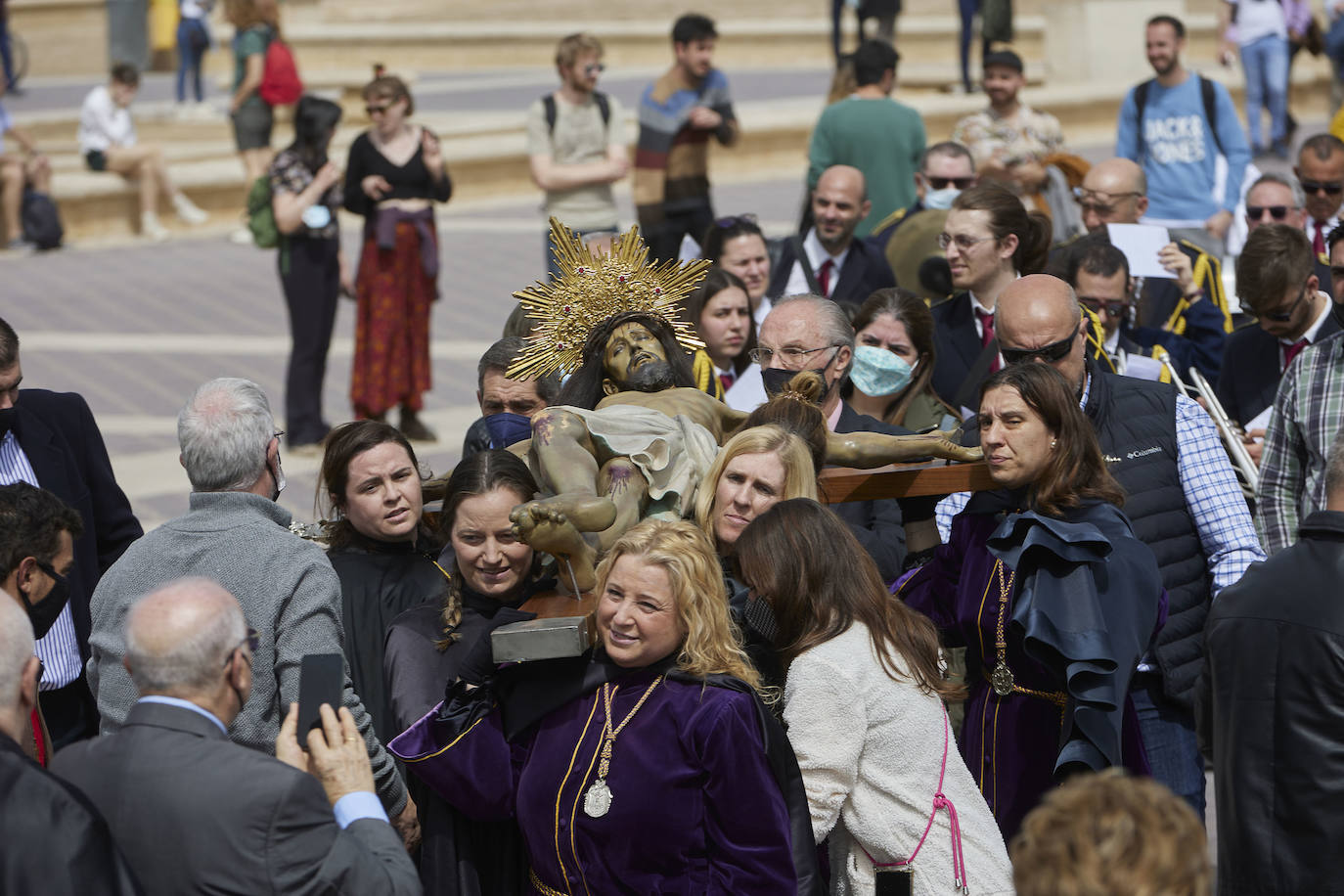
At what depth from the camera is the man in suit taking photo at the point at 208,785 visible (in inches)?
127

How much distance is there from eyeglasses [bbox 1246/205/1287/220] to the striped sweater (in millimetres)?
3422

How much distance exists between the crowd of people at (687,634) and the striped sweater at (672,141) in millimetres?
4807

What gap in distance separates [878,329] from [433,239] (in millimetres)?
4881

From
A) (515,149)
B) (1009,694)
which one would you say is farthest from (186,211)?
(1009,694)

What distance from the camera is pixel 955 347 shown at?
6.67 meters

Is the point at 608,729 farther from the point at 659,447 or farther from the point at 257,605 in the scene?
the point at 257,605

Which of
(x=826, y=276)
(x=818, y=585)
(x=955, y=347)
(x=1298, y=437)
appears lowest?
(x=818, y=585)

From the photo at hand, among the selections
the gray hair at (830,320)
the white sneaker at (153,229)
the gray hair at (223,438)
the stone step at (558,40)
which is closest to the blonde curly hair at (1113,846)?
the gray hair at (223,438)

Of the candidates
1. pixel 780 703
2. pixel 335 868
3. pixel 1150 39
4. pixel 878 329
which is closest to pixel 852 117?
pixel 1150 39

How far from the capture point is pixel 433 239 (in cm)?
1041

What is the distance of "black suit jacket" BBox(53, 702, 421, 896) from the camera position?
323cm

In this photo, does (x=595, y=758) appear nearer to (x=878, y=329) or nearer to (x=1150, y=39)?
(x=878, y=329)

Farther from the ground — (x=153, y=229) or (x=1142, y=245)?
(x=153, y=229)

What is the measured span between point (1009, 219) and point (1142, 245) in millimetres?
1109
